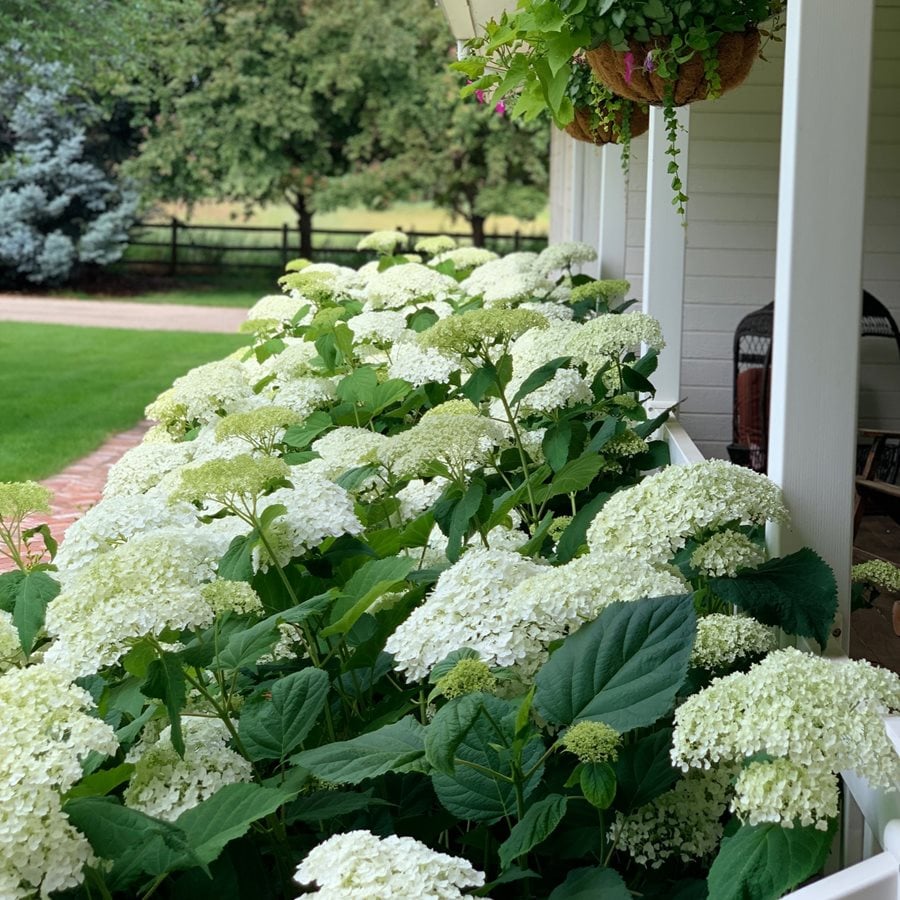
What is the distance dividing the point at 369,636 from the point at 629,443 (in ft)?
2.82

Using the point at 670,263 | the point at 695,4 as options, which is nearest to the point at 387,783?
the point at 695,4

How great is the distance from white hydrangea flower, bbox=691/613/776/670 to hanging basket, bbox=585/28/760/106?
1194 millimetres

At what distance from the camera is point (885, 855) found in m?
1.28

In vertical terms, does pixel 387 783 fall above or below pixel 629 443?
below

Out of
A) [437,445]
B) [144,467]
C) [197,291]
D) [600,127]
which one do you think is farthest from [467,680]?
[197,291]

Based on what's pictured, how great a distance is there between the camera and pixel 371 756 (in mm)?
1421

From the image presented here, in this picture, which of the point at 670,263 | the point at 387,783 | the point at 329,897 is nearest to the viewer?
the point at 329,897

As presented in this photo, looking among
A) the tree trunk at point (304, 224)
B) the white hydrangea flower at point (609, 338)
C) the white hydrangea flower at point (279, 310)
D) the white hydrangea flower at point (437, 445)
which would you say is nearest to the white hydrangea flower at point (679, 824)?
the white hydrangea flower at point (437, 445)

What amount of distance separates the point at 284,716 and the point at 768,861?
60cm

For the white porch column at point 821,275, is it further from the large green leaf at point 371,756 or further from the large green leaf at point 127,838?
the large green leaf at point 127,838

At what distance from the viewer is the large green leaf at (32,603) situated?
1787mm

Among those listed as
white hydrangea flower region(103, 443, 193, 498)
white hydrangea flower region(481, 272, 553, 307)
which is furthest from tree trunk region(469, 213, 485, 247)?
white hydrangea flower region(103, 443, 193, 498)

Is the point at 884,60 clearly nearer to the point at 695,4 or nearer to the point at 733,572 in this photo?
the point at 695,4

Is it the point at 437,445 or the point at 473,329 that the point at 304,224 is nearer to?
the point at 473,329
